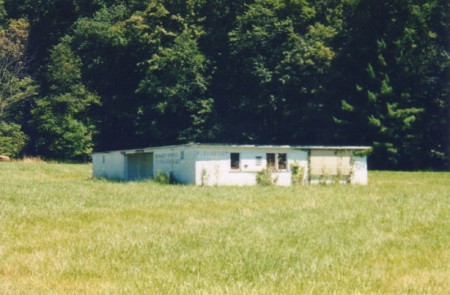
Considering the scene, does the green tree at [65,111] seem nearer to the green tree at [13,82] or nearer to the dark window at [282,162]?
the green tree at [13,82]

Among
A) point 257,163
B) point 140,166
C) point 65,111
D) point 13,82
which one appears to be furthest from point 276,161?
point 13,82

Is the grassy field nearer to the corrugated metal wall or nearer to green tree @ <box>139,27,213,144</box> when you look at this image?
the corrugated metal wall

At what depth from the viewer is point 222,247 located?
1115 centimetres

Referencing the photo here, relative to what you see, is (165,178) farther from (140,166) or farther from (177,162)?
(140,166)

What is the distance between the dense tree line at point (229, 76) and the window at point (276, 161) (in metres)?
13.9

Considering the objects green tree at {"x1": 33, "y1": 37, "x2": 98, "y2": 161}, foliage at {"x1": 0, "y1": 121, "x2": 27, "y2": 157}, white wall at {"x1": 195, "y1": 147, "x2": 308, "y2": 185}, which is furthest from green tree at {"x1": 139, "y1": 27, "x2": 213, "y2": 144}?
white wall at {"x1": 195, "y1": 147, "x2": 308, "y2": 185}

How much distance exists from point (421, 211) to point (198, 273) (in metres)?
10.8

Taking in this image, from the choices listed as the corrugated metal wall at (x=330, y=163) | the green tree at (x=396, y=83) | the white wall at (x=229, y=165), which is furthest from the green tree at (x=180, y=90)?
the white wall at (x=229, y=165)

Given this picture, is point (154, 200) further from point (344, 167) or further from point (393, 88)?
point (393, 88)

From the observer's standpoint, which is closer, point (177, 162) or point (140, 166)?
point (177, 162)

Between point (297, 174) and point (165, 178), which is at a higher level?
point (297, 174)

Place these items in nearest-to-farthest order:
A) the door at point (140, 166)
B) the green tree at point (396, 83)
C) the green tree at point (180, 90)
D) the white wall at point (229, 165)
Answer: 1. the white wall at point (229, 165)
2. the door at point (140, 166)
3. the green tree at point (396, 83)
4. the green tree at point (180, 90)

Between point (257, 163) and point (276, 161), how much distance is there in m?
1.42

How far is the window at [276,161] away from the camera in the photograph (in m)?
34.7
